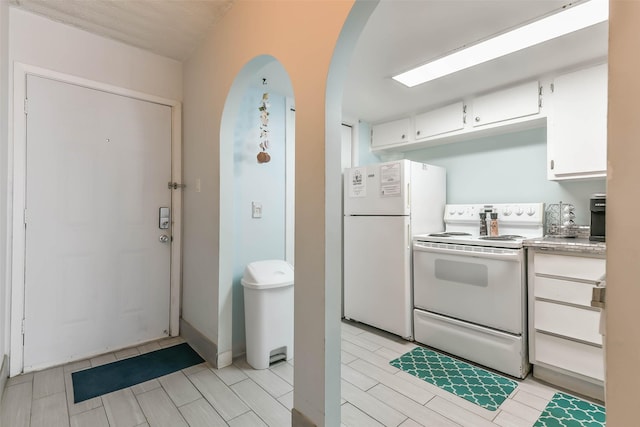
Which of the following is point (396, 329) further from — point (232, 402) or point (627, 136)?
point (627, 136)

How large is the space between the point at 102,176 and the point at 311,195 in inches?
73.4

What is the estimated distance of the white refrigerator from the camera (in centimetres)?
268

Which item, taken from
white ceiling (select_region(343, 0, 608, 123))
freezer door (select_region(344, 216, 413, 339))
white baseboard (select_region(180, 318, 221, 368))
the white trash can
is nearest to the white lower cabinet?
freezer door (select_region(344, 216, 413, 339))

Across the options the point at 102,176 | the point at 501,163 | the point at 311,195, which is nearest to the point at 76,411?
the point at 102,176

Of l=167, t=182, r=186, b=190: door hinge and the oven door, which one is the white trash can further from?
the oven door

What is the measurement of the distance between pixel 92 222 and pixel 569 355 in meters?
3.39

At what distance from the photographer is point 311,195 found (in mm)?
1387

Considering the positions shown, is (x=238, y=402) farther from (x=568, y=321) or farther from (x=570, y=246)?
(x=570, y=246)

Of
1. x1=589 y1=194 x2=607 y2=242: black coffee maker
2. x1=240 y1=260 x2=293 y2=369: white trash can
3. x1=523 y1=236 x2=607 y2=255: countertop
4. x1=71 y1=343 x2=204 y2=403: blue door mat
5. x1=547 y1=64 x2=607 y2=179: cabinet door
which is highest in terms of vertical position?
x1=547 y1=64 x2=607 y2=179: cabinet door

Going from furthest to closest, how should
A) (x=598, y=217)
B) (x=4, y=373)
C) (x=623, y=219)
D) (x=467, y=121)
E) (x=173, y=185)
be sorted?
1. (x=467, y=121)
2. (x=173, y=185)
3. (x=598, y=217)
4. (x=4, y=373)
5. (x=623, y=219)

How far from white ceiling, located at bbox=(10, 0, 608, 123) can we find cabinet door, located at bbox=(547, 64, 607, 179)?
→ 0.13 metres

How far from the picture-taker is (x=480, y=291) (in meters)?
2.25

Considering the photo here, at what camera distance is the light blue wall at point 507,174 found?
2.50 meters

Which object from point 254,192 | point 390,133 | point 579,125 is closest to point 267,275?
point 254,192
